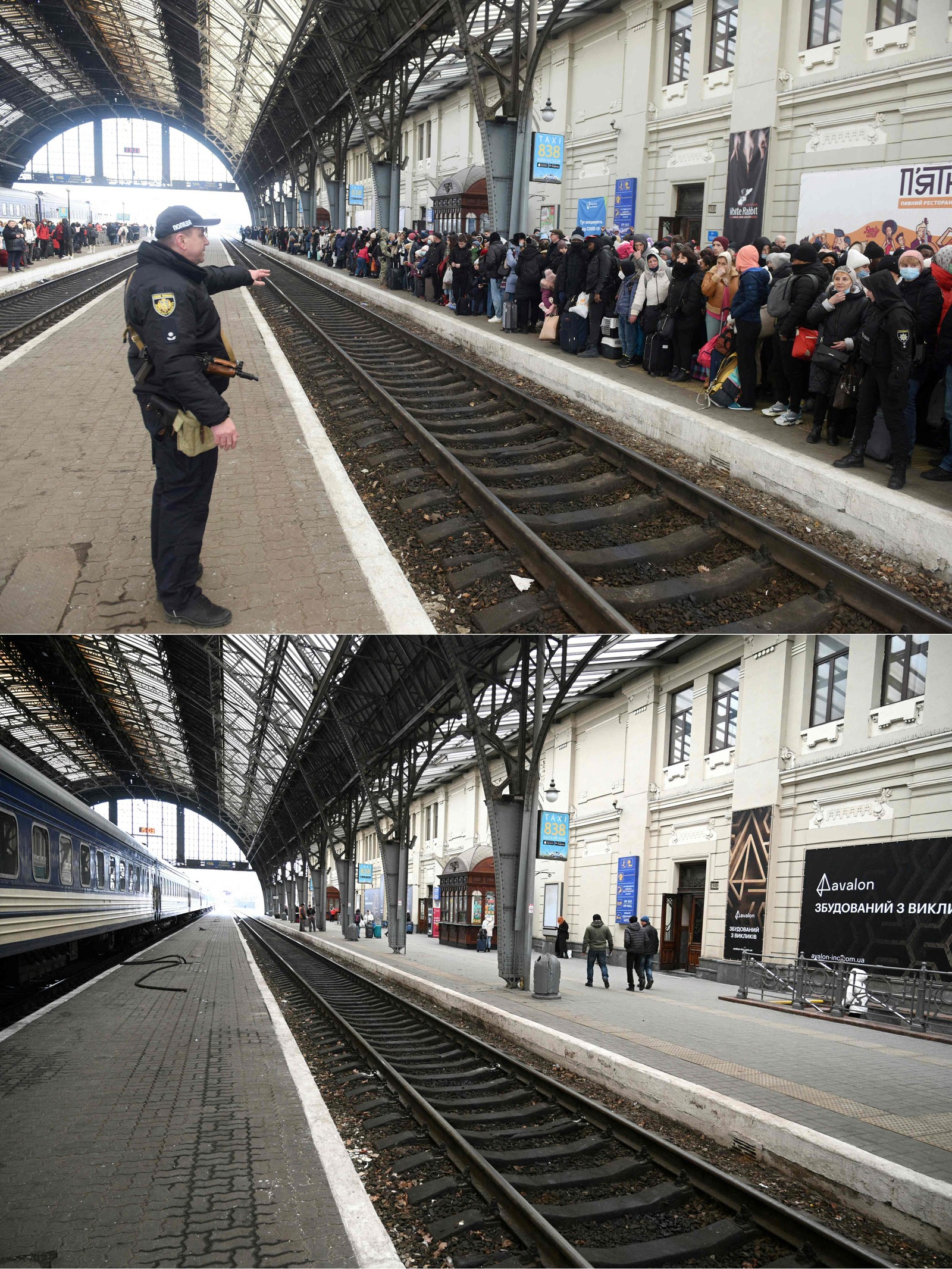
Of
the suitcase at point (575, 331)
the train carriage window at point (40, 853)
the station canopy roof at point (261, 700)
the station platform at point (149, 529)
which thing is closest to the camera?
the station platform at point (149, 529)

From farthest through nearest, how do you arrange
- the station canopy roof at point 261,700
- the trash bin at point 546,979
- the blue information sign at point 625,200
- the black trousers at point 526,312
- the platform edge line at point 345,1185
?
1. the blue information sign at point 625,200
2. the black trousers at point 526,312
3. the station canopy roof at point 261,700
4. the trash bin at point 546,979
5. the platform edge line at point 345,1185

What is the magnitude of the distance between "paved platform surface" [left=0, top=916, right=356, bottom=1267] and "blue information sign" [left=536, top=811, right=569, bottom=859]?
18.6 feet

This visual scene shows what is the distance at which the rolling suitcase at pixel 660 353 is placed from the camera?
13.9 m

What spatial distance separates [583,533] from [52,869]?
24.6 feet

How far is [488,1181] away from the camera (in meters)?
5.30

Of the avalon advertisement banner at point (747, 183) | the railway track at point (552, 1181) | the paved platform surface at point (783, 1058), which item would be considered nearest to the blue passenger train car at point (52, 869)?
the railway track at point (552, 1181)

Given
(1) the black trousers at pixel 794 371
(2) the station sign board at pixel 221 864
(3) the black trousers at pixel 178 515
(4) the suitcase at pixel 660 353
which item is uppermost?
(4) the suitcase at pixel 660 353

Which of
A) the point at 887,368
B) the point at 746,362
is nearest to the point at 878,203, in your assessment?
the point at 746,362

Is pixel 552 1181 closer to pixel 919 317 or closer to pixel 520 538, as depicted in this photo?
pixel 520 538

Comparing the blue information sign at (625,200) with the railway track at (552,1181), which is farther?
the blue information sign at (625,200)

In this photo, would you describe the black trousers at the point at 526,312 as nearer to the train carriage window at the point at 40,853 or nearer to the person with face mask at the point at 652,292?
the person with face mask at the point at 652,292

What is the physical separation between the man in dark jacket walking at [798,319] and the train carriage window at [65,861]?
986cm

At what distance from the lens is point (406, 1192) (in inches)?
212

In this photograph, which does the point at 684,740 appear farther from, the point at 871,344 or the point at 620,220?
the point at 620,220
